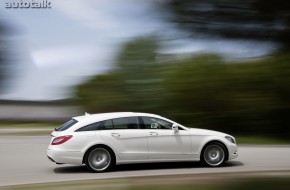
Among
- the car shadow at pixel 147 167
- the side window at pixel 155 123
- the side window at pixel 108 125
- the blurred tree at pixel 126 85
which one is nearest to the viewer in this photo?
the side window at pixel 108 125

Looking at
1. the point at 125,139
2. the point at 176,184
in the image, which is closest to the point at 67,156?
the point at 125,139

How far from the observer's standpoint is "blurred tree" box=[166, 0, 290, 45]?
4621 mm

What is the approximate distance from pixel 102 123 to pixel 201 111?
16265 millimetres

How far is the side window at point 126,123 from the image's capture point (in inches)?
472

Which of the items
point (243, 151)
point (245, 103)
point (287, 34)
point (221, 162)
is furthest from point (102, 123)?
point (245, 103)

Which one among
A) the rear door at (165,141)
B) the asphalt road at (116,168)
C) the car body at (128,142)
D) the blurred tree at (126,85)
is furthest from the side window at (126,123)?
the blurred tree at (126,85)

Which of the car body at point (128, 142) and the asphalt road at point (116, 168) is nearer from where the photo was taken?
the asphalt road at point (116, 168)

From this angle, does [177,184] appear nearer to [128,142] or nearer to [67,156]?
[128,142]

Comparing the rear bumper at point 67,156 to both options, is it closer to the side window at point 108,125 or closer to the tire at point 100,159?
the tire at point 100,159

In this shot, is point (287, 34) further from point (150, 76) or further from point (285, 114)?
point (150, 76)

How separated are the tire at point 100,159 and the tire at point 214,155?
7.63 ft

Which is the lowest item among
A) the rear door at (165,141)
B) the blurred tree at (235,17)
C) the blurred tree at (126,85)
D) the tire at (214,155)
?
the tire at (214,155)

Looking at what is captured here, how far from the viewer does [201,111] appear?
27.6 metres

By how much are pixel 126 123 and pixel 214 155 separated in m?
2.39
